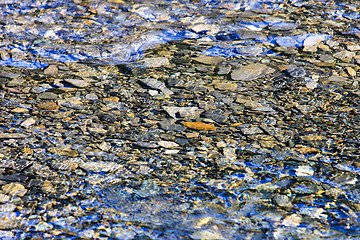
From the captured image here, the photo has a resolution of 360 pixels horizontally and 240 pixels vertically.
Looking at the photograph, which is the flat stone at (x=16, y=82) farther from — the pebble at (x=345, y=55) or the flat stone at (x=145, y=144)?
the pebble at (x=345, y=55)

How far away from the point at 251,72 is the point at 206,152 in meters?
1.19

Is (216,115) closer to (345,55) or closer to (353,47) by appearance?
(345,55)

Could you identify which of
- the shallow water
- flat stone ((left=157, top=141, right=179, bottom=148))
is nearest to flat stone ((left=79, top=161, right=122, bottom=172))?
the shallow water

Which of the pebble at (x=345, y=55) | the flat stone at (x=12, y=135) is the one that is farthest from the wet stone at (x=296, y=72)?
the flat stone at (x=12, y=135)

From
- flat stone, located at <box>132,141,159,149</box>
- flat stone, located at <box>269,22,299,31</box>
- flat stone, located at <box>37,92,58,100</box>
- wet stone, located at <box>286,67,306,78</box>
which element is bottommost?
flat stone, located at <box>132,141,159,149</box>

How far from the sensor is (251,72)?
10.9 ft

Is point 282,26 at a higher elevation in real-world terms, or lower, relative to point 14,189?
higher

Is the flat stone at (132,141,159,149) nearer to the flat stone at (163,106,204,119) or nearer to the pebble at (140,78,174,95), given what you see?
the flat stone at (163,106,204,119)

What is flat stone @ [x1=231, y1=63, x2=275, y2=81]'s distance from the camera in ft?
10.7

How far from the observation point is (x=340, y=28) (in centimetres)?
413

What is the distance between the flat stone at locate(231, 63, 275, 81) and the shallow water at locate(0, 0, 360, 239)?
96 millimetres

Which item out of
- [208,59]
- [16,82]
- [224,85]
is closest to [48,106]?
[16,82]

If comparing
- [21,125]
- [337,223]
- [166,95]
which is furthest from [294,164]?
[21,125]

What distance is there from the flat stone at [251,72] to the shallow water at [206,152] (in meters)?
0.10
